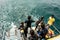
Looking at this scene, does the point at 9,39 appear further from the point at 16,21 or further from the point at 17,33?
the point at 16,21

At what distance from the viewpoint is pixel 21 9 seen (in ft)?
152

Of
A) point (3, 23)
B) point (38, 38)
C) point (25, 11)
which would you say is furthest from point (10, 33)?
point (25, 11)

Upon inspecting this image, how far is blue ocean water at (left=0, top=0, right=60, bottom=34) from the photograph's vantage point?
131 feet

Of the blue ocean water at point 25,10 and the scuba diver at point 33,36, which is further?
the blue ocean water at point 25,10

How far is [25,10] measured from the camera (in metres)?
45.6

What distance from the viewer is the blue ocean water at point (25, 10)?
131 feet

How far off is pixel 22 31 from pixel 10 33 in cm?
133

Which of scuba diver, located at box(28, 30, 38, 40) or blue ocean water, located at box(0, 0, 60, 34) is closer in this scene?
scuba diver, located at box(28, 30, 38, 40)

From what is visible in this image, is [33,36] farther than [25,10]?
No

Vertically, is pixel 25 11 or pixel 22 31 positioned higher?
pixel 22 31

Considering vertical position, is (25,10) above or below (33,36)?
below

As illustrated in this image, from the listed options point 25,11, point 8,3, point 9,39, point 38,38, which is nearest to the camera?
point 38,38

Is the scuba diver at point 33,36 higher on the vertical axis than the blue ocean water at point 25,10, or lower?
higher

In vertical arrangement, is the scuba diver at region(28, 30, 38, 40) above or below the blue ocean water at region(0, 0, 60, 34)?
above
